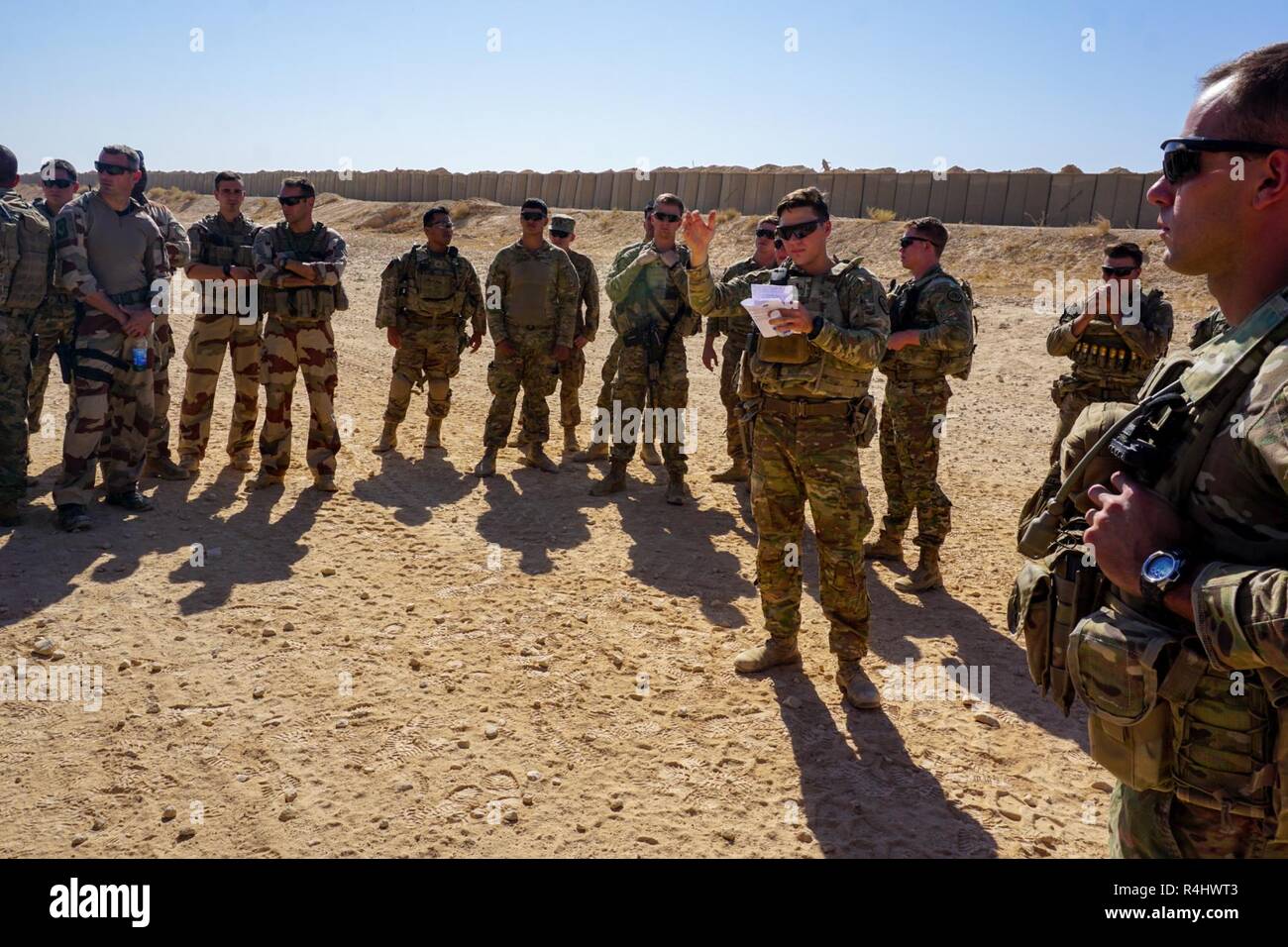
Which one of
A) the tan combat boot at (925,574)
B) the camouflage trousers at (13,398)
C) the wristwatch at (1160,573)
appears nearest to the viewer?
the wristwatch at (1160,573)

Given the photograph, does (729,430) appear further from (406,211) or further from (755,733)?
(406,211)

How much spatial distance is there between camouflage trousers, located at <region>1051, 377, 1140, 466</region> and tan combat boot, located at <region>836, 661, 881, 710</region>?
237 cm

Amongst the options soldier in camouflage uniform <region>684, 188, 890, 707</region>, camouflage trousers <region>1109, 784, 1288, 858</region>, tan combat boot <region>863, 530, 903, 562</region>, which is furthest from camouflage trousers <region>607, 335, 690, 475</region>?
camouflage trousers <region>1109, 784, 1288, 858</region>

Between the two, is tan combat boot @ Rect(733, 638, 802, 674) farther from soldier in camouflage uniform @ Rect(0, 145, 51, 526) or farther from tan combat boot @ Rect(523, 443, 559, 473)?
soldier in camouflage uniform @ Rect(0, 145, 51, 526)

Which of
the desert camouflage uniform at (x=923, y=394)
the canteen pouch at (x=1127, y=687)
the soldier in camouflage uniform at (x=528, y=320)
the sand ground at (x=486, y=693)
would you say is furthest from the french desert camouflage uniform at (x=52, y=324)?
the canteen pouch at (x=1127, y=687)

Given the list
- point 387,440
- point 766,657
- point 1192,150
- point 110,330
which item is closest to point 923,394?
point 766,657

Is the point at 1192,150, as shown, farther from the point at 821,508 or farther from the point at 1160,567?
the point at 821,508

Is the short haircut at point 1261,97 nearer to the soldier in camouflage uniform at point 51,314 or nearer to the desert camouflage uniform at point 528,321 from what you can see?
the desert camouflage uniform at point 528,321

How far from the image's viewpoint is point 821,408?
14.7ft

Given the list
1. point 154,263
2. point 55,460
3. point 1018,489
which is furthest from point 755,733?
point 55,460

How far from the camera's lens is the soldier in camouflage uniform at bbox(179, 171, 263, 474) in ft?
24.8

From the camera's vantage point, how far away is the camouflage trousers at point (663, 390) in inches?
314

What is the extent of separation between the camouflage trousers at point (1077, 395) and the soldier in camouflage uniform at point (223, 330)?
6148 millimetres

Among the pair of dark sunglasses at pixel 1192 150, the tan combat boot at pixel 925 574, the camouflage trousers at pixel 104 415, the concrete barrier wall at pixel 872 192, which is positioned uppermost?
the concrete barrier wall at pixel 872 192
